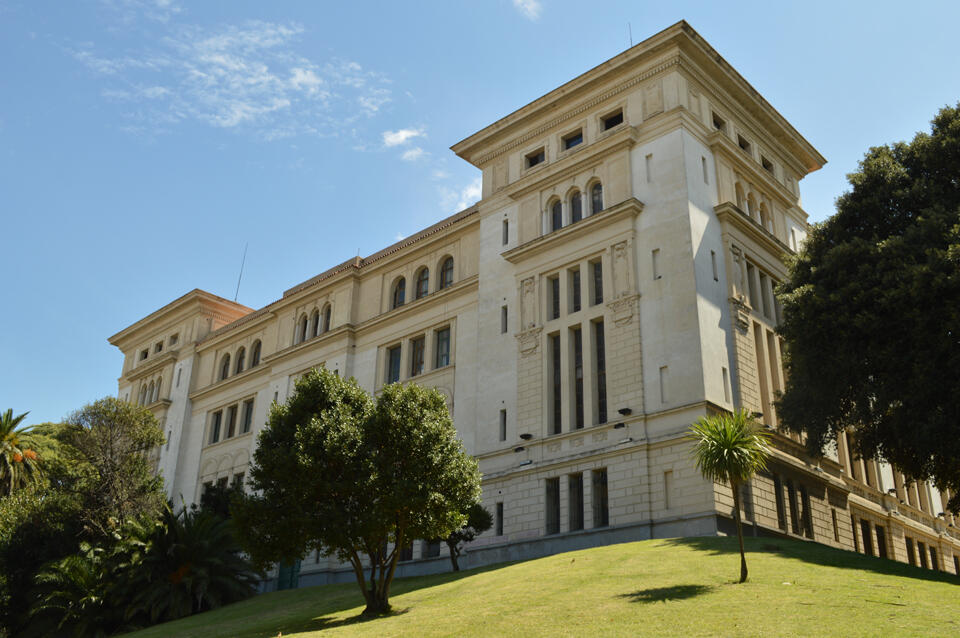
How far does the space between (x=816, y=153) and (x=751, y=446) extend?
28635 millimetres

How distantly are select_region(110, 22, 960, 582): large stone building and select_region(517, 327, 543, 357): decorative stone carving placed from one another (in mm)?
66

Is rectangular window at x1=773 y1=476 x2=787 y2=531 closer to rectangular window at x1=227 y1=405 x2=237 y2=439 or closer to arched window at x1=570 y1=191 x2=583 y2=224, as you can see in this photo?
arched window at x1=570 y1=191 x2=583 y2=224

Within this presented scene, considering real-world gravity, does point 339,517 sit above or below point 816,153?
below

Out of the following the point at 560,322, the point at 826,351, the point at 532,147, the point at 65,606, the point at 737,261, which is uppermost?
the point at 532,147

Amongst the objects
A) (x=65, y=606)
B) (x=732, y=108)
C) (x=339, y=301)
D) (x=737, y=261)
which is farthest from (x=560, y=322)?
(x=65, y=606)

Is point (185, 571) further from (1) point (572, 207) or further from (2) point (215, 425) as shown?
(1) point (572, 207)

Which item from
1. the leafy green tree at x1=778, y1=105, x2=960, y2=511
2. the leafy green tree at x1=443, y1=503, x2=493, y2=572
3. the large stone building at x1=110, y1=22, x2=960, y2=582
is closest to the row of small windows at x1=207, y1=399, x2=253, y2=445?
the large stone building at x1=110, y1=22, x2=960, y2=582

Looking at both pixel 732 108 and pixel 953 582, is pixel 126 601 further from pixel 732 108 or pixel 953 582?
pixel 732 108

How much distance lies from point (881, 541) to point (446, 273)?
24.1m

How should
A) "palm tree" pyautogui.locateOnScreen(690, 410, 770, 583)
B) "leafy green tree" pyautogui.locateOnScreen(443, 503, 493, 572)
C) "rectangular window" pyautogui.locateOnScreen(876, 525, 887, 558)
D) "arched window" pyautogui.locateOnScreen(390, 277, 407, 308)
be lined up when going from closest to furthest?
"palm tree" pyautogui.locateOnScreen(690, 410, 770, 583) < "leafy green tree" pyautogui.locateOnScreen(443, 503, 493, 572) < "rectangular window" pyautogui.locateOnScreen(876, 525, 887, 558) < "arched window" pyautogui.locateOnScreen(390, 277, 407, 308)

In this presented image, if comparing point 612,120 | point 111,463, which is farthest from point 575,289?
point 111,463

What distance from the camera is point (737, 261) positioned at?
33469 mm

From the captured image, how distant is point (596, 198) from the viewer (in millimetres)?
35625

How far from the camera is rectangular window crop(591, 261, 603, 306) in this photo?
3356 cm
